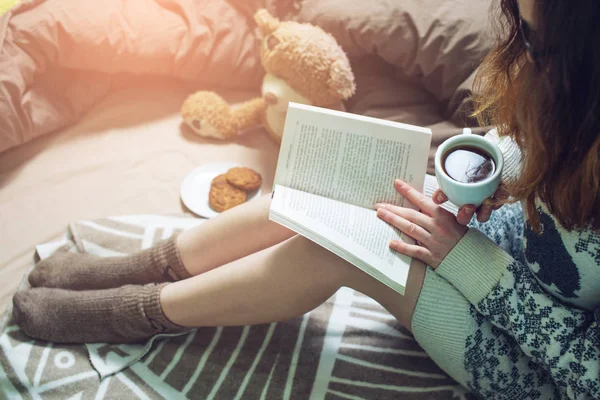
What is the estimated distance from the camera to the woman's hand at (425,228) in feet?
2.29

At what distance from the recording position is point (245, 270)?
2.51 feet

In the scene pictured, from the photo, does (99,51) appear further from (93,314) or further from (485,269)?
(485,269)

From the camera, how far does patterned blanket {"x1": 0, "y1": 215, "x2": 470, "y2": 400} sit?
32.0 inches

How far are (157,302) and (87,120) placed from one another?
603 mm

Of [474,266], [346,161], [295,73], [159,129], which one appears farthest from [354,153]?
[159,129]

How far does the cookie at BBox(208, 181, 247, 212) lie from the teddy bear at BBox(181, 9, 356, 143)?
0.17 m

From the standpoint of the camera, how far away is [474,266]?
0.69 metres

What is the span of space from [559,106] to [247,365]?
0.61 m

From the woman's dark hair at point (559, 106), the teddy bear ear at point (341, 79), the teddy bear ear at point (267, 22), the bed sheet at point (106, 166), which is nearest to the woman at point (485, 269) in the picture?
the woman's dark hair at point (559, 106)

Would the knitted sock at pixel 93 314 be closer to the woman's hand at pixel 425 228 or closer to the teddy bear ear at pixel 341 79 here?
the woman's hand at pixel 425 228

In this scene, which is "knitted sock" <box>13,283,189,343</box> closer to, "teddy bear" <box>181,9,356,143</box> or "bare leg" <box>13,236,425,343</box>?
"bare leg" <box>13,236,425,343</box>

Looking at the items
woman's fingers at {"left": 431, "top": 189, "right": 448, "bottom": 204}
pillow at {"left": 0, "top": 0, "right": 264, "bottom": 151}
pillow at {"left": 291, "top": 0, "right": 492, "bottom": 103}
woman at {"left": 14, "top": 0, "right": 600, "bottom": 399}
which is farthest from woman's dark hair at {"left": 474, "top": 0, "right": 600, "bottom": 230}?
pillow at {"left": 0, "top": 0, "right": 264, "bottom": 151}

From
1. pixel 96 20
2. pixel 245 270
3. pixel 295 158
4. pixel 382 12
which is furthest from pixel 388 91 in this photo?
pixel 96 20

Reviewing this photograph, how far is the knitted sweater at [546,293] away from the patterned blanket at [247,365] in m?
0.18
